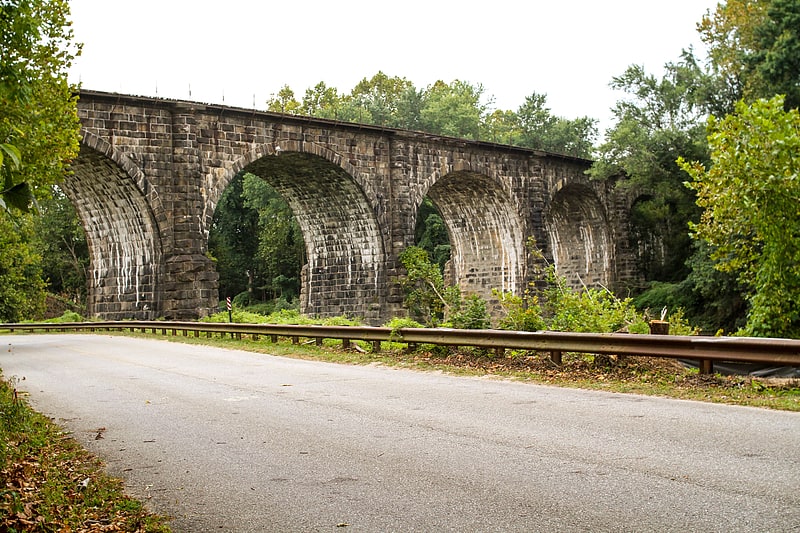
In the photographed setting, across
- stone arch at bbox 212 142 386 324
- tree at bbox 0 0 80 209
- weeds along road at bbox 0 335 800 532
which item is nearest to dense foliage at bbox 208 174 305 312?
stone arch at bbox 212 142 386 324

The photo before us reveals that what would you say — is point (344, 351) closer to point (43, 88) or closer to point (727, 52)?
point (43, 88)

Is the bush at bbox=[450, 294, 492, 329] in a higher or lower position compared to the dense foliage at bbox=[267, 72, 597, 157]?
lower

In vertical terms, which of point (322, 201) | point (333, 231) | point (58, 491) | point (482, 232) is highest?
point (322, 201)

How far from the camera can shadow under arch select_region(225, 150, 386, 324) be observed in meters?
30.0

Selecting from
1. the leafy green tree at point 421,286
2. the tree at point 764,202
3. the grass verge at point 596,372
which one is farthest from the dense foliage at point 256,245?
the tree at point 764,202

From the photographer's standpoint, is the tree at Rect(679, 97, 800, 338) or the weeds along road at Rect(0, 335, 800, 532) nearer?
the weeds along road at Rect(0, 335, 800, 532)

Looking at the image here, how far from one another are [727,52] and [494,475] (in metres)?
33.0

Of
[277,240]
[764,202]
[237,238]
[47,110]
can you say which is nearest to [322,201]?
[47,110]

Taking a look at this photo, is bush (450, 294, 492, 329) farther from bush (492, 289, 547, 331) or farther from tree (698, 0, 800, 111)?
tree (698, 0, 800, 111)

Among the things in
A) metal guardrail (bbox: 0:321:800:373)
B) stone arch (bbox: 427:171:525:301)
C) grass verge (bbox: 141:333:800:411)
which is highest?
stone arch (bbox: 427:171:525:301)

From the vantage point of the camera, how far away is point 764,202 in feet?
41.3

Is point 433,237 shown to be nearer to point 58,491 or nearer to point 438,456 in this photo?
point 438,456

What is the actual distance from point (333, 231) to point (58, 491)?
27441mm

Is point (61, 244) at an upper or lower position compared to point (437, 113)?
lower
